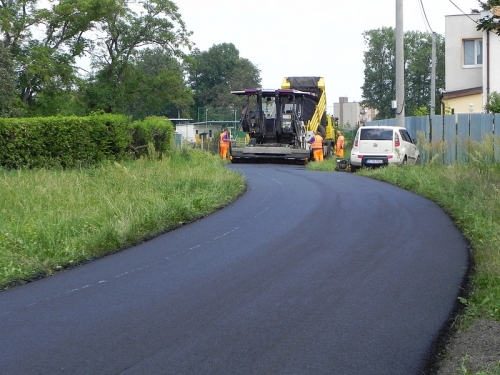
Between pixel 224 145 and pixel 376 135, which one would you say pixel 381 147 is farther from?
pixel 224 145

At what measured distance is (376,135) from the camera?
91.5 ft

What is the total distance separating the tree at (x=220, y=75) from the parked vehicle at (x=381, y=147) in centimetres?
6471

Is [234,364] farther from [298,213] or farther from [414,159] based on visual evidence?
[414,159]

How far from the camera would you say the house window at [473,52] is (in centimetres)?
4159

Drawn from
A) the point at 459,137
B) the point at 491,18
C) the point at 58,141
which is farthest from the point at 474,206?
the point at 58,141

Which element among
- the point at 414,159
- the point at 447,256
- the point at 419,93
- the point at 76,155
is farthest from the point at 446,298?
the point at 419,93

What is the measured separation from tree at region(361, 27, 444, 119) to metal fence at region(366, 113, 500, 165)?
153ft

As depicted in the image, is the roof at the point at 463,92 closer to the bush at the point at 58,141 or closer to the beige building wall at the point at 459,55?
the beige building wall at the point at 459,55

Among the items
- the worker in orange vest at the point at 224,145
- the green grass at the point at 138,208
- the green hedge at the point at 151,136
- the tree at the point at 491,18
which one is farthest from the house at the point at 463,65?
the tree at the point at 491,18

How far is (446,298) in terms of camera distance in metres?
8.16

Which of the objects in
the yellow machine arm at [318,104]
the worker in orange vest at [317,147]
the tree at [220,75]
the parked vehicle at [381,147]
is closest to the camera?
the parked vehicle at [381,147]

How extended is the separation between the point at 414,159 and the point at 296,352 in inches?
936

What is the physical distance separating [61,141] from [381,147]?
11.0 meters

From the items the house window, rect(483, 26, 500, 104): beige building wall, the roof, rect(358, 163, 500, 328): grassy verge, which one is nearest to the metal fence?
rect(358, 163, 500, 328): grassy verge
